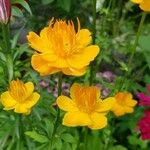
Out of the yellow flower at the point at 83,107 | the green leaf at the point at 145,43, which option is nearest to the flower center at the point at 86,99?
the yellow flower at the point at 83,107

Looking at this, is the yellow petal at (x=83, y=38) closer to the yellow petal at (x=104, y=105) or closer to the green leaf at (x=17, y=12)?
the yellow petal at (x=104, y=105)

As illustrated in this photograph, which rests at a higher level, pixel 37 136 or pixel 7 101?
pixel 7 101

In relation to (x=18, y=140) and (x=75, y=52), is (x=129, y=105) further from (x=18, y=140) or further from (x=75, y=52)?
(x=75, y=52)

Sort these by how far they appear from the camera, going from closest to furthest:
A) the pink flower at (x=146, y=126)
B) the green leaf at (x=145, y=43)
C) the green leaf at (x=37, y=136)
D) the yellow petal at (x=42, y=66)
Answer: the yellow petal at (x=42, y=66)
the green leaf at (x=37, y=136)
the pink flower at (x=146, y=126)
the green leaf at (x=145, y=43)

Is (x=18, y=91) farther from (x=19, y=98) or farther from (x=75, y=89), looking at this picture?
(x=75, y=89)

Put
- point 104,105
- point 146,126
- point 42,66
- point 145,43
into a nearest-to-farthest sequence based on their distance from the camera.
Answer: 1. point 42,66
2. point 104,105
3. point 146,126
4. point 145,43

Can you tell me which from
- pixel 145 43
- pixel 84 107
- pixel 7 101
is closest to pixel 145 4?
pixel 84 107

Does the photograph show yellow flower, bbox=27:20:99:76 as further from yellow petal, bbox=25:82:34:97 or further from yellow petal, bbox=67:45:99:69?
yellow petal, bbox=25:82:34:97
